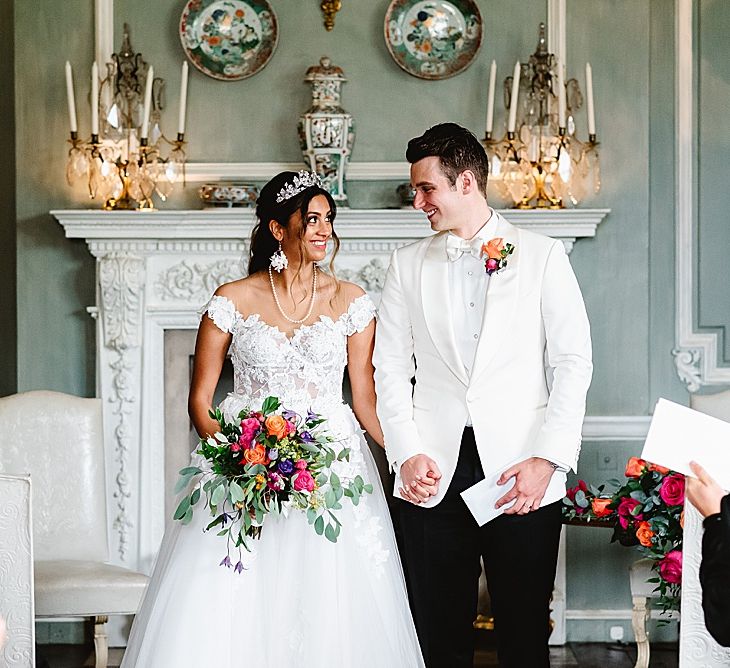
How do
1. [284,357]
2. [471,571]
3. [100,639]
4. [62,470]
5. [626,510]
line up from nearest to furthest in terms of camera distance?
[471,571], [284,357], [626,510], [100,639], [62,470]

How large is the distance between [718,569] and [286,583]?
4.46 ft

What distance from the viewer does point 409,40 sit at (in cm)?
443

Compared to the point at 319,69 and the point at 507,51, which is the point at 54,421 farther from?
the point at 507,51

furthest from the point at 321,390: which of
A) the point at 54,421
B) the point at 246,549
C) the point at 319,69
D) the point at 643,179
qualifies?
the point at 643,179

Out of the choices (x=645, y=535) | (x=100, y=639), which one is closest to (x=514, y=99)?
(x=645, y=535)

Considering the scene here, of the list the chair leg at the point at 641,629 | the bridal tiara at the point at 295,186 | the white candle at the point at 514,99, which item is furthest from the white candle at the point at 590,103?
the chair leg at the point at 641,629

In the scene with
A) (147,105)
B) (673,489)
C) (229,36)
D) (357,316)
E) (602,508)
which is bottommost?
(602,508)

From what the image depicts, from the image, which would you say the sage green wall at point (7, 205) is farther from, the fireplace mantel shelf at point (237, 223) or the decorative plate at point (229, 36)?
the decorative plate at point (229, 36)

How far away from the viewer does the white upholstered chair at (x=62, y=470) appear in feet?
12.6

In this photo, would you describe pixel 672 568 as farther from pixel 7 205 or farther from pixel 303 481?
pixel 7 205

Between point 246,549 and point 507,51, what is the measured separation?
2.51m

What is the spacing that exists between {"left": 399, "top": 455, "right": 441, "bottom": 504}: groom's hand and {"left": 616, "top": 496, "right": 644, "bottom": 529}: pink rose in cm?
120

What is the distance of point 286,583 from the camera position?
9.48 feet

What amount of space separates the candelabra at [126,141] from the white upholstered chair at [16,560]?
6.34 ft
